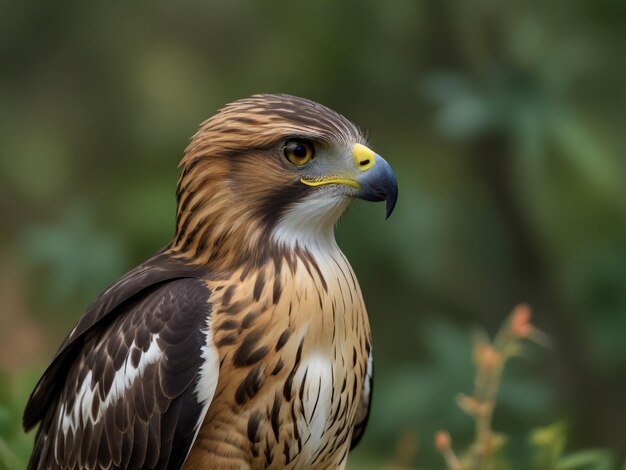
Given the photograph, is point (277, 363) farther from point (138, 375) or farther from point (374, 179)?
point (374, 179)

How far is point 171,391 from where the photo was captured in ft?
12.2

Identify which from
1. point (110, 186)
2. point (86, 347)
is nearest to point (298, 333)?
point (86, 347)

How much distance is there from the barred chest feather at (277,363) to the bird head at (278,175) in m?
0.09

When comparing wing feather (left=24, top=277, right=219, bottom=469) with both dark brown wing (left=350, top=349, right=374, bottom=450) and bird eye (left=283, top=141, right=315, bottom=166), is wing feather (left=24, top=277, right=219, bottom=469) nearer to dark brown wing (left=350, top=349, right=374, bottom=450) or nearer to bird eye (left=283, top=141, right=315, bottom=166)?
bird eye (left=283, top=141, right=315, bottom=166)

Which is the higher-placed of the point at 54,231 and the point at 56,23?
the point at 56,23

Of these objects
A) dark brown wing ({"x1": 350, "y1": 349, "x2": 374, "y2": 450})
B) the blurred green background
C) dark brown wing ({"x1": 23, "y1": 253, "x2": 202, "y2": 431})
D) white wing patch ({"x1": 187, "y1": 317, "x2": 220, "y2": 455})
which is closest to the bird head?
dark brown wing ({"x1": 23, "y1": 253, "x2": 202, "y2": 431})

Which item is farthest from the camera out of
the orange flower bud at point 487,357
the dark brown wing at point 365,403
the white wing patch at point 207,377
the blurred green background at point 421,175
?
the blurred green background at point 421,175

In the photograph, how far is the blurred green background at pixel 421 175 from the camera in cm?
601

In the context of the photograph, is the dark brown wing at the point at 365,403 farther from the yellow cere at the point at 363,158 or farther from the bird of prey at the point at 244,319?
the yellow cere at the point at 363,158

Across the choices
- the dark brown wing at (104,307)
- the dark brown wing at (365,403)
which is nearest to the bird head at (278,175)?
the dark brown wing at (104,307)

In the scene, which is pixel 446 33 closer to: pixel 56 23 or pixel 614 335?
pixel 614 335

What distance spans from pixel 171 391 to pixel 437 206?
3138mm

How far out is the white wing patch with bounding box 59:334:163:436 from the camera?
3.79m

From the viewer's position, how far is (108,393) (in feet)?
12.8
